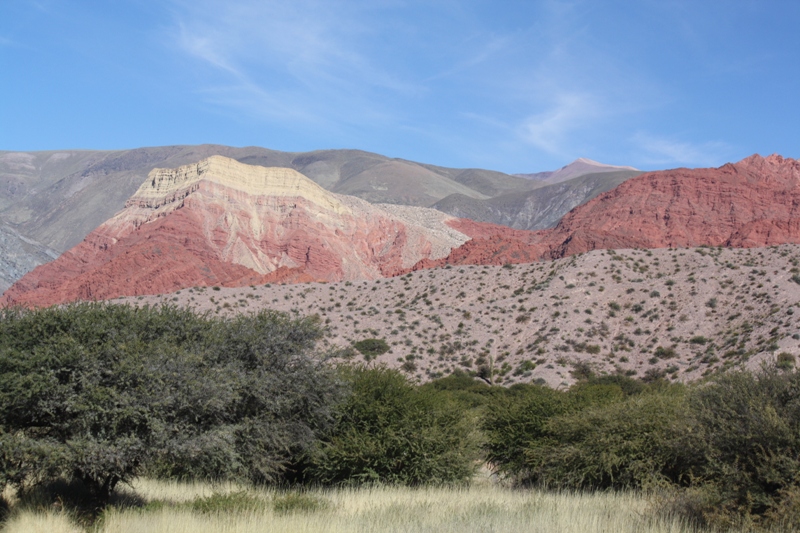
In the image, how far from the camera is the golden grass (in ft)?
36.6

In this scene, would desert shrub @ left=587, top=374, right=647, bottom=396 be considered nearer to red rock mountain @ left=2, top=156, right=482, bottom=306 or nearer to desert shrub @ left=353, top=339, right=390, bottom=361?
desert shrub @ left=353, top=339, right=390, bottom=361

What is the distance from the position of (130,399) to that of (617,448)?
416 inches

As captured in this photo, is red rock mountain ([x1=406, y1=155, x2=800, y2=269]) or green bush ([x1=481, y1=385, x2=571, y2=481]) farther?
red rock mountain ([x1=406, y1=155, x2=800, y2=269])

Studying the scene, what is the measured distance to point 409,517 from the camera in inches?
486

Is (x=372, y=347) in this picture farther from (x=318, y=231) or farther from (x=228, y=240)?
(x=318, y=231)

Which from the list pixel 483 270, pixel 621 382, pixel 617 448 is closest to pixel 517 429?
pixel 617 448

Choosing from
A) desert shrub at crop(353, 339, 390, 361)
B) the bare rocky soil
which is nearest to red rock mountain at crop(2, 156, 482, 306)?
the bare rocky soil

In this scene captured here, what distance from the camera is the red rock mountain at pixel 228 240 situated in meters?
107

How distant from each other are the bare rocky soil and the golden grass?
31.0 metres

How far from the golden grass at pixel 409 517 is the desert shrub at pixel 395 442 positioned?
10.1ft

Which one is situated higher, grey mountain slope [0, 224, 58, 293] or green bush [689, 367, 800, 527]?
grey mountain slope [0, 224, 58, 293]

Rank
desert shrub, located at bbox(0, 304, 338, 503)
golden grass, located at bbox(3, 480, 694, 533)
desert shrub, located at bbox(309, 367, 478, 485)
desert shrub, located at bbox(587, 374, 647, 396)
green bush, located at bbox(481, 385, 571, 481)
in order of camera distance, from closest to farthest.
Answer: golden grass, located at bbox(3, 480, 694, 533)
desert shrub, located at bbox(0, 304, 338, 503)
desert shrub, located at bbox(309, 367, 478, 485)
green bush, located at bbox(481, 385, 571, 481)
desert shrub, located at bbox(587, 374, 647, 396)

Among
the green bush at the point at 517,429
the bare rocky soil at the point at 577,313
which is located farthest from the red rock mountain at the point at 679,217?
the green bush at the point at 517,429

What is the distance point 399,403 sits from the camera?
772 inches
